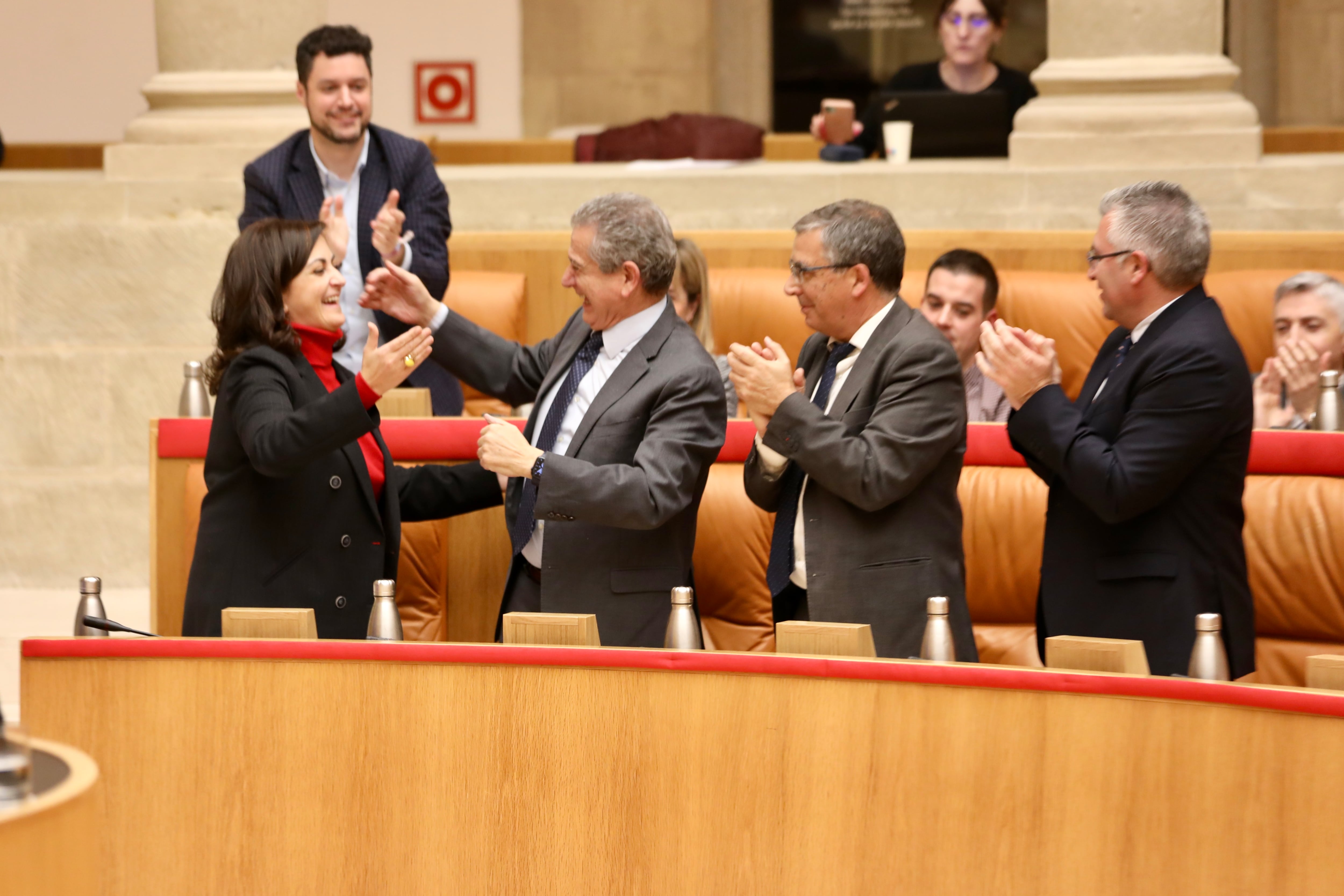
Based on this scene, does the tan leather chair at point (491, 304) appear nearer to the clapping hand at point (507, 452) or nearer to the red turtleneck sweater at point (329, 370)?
the red turtleneck sweater at point (329, 370)

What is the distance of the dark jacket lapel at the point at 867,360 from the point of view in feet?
9.00

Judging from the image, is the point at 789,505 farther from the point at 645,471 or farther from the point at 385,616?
the point at 385,616

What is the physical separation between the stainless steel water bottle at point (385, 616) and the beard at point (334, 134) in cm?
187

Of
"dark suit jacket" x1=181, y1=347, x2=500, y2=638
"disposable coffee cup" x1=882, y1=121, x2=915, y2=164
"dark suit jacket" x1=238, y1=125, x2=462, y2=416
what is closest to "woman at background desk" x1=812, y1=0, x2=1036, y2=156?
"disposable coffee cup" x1=882, y1=121, x2=915, y2=164

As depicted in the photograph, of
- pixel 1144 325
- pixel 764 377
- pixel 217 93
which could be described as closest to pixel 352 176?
pixel 217 93

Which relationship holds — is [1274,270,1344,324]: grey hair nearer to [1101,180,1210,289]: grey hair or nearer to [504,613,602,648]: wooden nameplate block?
[1101,180,1210,289]: grey hair

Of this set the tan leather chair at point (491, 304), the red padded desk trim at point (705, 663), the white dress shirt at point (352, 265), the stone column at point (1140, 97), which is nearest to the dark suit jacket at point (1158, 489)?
the red padded desk trim at point (705, 663)

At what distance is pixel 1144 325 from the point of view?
2691 millimetres

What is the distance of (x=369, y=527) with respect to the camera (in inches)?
114

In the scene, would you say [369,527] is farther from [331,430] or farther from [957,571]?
[957,571]

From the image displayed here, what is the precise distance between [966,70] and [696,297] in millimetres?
2426

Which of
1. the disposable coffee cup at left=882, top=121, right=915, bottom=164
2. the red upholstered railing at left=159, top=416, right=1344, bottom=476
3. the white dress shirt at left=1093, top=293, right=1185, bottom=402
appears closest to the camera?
the white dress shirt at left=1093, top=293, right=1185, bottom=402

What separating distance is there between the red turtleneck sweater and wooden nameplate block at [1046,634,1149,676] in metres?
1.24

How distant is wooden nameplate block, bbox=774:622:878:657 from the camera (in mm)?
2289
